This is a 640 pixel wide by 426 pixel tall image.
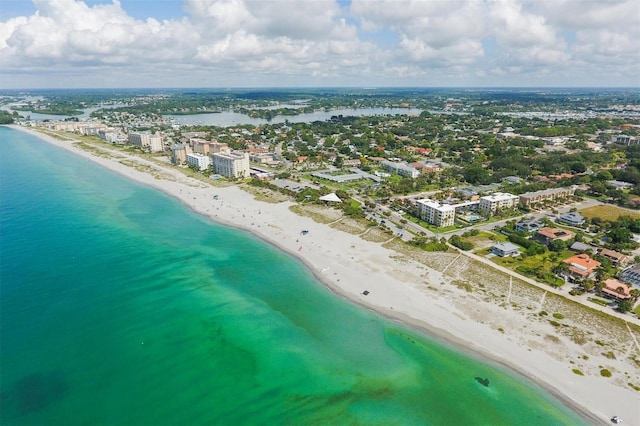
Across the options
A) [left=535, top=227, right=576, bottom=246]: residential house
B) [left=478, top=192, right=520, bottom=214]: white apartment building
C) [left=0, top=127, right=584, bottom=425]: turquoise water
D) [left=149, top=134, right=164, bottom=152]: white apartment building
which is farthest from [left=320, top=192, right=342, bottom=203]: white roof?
[left=149, top=134, right=164, bottom=152]: white apartment building

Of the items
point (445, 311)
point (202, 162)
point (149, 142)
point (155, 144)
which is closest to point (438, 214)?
point (445, 311)

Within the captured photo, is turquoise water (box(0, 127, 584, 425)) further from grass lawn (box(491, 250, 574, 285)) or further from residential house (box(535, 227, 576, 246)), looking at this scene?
residential house (box(535, 227, 576, 246))

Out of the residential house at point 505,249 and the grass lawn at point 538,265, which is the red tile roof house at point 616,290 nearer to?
the grass lawn at point 538,265

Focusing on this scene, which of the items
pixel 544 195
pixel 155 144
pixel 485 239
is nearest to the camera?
pixel 485 239

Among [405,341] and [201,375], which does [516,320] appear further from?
[201,375]

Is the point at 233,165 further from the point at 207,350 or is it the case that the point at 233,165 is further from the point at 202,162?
the point at 207,350

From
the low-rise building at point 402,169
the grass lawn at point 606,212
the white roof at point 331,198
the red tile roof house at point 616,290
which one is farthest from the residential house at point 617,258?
the low-rise building at point 402,169
